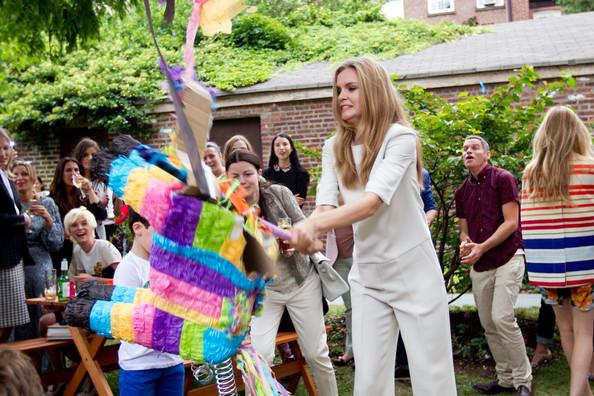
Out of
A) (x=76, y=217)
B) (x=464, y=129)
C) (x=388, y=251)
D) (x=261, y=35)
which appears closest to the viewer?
(x=388, y=251)

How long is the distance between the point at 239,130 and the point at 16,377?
1138 cm

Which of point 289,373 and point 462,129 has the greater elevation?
point 462,129

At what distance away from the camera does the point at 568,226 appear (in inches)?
172

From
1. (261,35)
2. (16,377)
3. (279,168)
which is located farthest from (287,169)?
(261,35)

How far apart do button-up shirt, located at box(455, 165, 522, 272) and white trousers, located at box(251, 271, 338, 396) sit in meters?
1.53

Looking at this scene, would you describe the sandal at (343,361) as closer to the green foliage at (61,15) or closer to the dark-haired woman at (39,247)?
the dark-haired woman at (39,247)

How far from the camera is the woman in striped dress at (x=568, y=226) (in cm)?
434

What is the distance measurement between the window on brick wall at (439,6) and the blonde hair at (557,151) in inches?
1239

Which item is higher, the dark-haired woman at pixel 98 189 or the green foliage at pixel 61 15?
the green foliage at pixel 61 15

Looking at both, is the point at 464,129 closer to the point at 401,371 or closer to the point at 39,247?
the point at 401,371

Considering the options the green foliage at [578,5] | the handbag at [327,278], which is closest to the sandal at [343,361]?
the handbag at [327,278]

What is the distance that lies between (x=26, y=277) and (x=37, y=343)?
3.74 feet

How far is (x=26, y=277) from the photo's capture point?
597cm

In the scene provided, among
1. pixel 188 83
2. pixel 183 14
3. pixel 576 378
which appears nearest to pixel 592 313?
pixel 576 378
